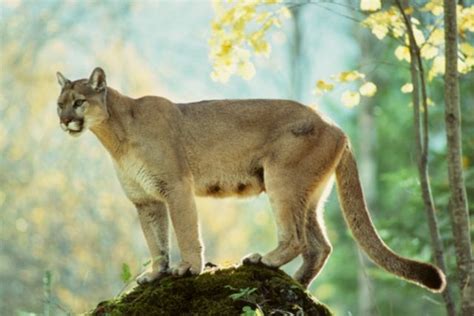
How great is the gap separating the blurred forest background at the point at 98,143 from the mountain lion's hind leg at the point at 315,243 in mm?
15391

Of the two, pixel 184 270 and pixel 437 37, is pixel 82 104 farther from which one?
pixel 437 37

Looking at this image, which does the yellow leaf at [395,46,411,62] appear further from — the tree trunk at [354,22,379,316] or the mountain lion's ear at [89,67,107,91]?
the tree trunk at [354,22,379,316]

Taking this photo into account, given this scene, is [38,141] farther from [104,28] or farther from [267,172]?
[267,172]

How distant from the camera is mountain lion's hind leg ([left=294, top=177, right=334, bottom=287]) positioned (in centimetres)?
870

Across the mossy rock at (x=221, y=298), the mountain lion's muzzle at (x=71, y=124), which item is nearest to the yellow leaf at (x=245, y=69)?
the mountain lion's muzzle at (x=71, y=124)

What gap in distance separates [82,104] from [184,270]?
1.84 m

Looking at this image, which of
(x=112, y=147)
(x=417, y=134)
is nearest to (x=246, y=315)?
(x=112, y=147)

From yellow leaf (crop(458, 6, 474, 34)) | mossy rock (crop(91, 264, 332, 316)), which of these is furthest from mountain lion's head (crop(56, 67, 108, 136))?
yellow leaf (crop(458, 6, 474, 34))

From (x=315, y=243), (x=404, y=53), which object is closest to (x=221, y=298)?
(x=315, y=243)

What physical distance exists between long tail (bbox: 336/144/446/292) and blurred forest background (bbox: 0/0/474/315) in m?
15.4

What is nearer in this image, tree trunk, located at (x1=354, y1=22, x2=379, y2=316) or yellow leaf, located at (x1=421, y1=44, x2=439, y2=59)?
yellow leaf, located at (x1=421, y1=44, x2=439, y2=59)

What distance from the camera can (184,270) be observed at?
8.04m

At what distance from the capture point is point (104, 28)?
105 feet

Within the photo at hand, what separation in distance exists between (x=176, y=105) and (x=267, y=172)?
1227 millimetres
